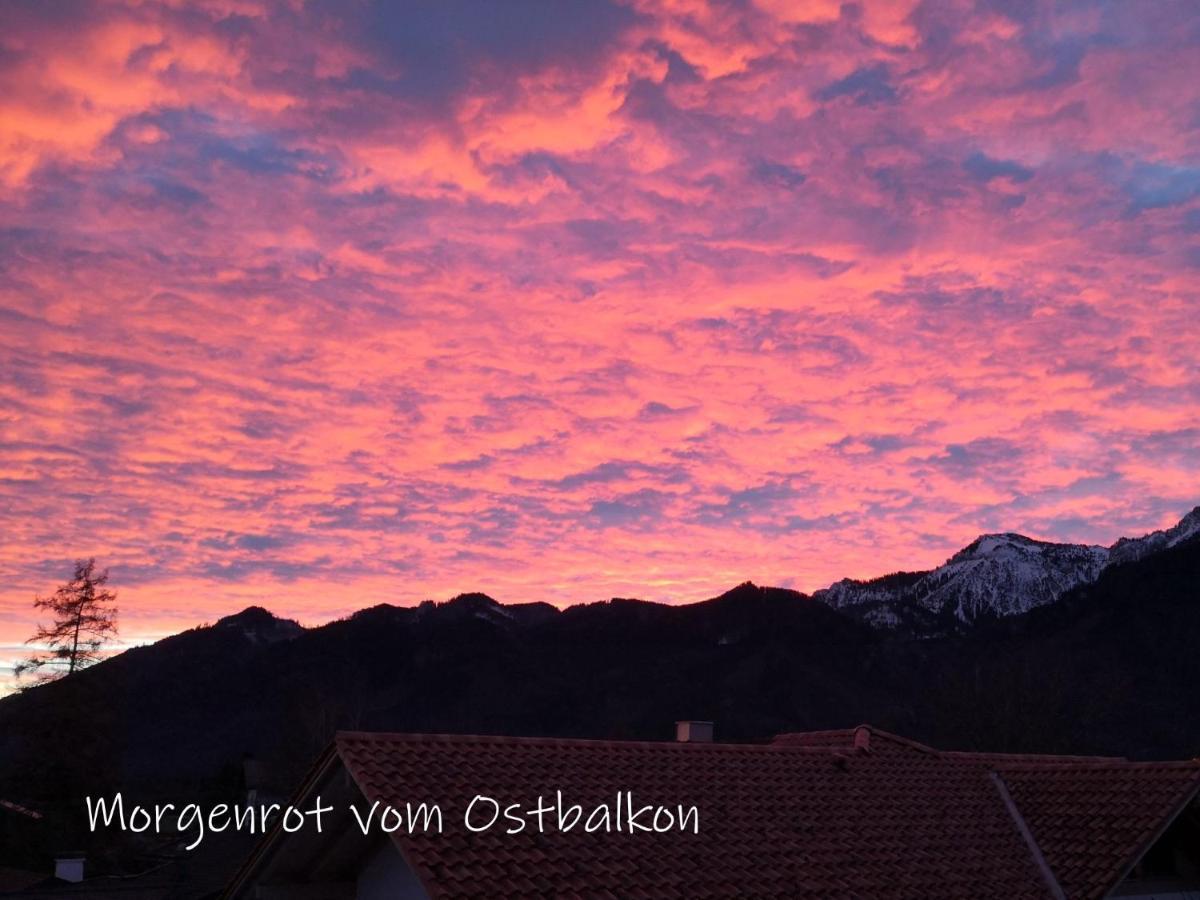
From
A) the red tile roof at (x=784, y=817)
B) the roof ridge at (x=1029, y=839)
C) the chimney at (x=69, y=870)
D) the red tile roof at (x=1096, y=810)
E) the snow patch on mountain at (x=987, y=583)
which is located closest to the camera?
the red tile roof at (x=784, y=817)

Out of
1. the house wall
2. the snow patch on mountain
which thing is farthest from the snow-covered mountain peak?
the house wall

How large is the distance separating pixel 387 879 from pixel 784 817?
6070 mm

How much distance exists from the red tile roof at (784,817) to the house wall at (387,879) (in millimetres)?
1328

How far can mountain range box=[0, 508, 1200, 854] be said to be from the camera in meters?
71.2

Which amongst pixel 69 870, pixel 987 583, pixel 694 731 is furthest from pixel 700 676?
pixel 694 731

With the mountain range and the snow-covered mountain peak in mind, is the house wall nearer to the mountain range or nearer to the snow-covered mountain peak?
the mountain range

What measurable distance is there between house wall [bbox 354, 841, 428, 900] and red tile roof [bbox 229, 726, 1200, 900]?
1328mm

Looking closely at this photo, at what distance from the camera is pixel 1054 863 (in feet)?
64.1

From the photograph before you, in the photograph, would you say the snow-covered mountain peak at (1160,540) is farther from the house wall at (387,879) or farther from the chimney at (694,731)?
the house wall at (387,879)

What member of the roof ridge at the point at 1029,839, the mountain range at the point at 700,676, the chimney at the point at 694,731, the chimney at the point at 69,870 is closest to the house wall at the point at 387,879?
the chimney at the point at 694,731

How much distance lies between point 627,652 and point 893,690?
26344 millimetres

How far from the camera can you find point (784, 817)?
18734mm

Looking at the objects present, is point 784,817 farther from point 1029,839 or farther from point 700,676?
point 700,676

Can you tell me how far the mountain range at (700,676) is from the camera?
234 ft
